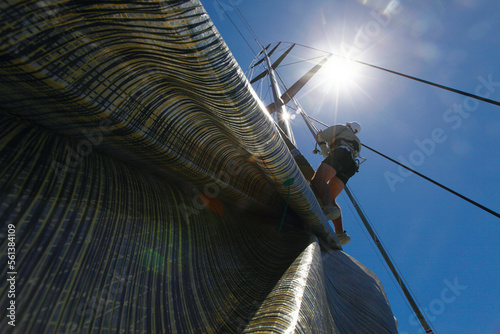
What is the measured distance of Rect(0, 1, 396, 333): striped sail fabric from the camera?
337mm

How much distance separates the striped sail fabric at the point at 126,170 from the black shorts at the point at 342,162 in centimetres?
126

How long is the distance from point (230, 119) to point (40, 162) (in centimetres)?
36

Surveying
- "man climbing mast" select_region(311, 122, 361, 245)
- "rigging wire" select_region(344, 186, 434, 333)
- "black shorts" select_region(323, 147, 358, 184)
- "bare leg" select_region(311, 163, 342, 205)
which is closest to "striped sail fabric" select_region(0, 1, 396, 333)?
"bare leg" select_region(311, 163, 342, 205)

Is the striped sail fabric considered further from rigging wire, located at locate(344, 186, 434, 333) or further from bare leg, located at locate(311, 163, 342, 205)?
rigging wire, located at locate(344, 186, 434, 333)

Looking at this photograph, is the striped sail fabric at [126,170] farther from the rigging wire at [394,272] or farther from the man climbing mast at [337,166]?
the rigging wire at [394,272]

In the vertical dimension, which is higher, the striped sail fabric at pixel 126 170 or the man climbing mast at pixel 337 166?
the man climbing mast at pixel 337 166

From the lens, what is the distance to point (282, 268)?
74 centimetres

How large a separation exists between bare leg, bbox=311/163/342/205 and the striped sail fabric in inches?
35.7

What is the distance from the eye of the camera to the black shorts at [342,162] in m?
1.85

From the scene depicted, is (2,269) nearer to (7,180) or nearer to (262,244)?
(7,180)

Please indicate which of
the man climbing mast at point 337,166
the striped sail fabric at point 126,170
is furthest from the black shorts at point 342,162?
the striped sail fabric at point 126,170

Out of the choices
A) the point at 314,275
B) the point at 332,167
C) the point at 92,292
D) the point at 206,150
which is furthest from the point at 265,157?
the point at 332,167

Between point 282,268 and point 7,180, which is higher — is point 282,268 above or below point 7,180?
above

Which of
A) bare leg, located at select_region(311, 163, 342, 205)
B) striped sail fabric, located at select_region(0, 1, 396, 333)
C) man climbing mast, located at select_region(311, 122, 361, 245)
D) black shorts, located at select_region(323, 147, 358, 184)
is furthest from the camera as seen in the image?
black shorts, located at select_region(323, 147, 358, 184)
